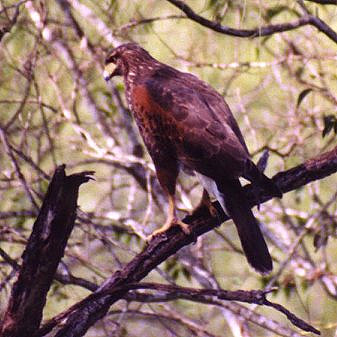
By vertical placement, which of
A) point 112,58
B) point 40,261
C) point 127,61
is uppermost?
point 112,58

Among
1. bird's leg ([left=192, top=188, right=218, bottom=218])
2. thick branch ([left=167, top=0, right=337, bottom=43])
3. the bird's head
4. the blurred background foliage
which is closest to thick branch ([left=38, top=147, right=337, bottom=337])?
bird's leg ([left=192, top=188, right=218, bottom=218])

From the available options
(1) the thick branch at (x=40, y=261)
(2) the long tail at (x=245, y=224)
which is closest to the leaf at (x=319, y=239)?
(2) the long tail at (x=245, y=224)

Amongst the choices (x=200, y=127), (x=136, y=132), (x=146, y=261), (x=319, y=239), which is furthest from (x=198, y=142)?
(x=136, y=132)

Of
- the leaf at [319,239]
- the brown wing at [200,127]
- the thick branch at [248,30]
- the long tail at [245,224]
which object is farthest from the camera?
the leaf at [319,239]

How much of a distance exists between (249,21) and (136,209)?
5.69ft

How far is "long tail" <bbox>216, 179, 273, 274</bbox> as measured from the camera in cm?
387

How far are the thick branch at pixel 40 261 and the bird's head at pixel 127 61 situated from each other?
1.75m

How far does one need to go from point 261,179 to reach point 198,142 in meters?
0.63

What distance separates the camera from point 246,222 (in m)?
3.89

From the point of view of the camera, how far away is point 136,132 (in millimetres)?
6508

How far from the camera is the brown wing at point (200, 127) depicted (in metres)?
4.01

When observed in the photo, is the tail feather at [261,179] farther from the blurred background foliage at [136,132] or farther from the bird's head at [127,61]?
the blurred background foliage at [136,132]

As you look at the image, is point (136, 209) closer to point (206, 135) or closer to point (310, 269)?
point (310, 269)

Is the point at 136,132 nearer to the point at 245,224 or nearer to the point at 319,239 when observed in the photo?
the point at 319,239
